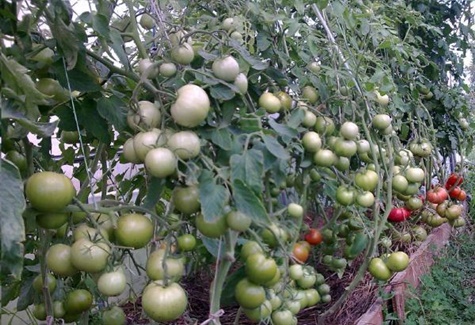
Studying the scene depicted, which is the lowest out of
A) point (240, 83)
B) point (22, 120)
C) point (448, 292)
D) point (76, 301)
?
point (448, 292)

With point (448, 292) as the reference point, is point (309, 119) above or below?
above

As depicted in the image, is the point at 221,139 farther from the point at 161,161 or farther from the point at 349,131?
the point at 349,131

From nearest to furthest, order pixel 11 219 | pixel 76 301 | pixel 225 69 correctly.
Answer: pixel 11 219 < pixel 225 69 < pixel 76 301

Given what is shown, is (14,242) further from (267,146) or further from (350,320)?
(350,320)

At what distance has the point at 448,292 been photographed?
3.27 m

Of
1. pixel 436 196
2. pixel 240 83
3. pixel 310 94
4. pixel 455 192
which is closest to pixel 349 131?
pixel 310 94

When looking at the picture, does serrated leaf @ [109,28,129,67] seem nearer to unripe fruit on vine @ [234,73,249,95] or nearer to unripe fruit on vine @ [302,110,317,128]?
unripe fruit on vine @ [234,73,249,95]

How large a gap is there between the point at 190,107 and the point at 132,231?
0.26 m

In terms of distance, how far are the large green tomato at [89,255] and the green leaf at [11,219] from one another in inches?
11.6

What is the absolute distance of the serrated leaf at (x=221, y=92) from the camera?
107cm

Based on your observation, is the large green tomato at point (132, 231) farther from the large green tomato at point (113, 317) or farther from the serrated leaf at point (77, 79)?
the large green tomato at point (113, 317)

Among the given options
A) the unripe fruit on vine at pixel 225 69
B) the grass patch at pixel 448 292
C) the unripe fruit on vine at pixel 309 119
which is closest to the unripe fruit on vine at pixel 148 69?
the unripe fruit on vine at pixel 225 69

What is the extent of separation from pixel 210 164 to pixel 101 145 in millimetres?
491

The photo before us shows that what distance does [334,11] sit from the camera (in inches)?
71.5
